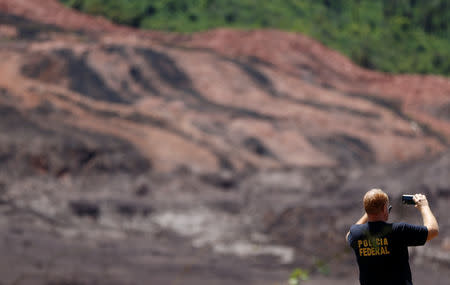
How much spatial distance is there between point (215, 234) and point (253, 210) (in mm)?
2168

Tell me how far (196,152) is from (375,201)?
2106 centimetres

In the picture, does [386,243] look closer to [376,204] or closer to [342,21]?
[376,204]

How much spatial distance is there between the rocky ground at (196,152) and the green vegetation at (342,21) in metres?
2.05

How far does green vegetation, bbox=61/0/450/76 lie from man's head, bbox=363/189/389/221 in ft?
117

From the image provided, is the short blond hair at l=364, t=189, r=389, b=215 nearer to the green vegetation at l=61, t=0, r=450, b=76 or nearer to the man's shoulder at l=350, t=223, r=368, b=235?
the man's shoulder at l=350, t=223, r=368, b=235

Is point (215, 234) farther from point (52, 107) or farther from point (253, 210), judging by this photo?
point (52, 107)

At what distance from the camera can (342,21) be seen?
42875mm

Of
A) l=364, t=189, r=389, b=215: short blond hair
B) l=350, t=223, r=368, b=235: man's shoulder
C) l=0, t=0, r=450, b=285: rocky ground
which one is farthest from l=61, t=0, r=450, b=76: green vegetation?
l=364, t=189, r=389, b=215: short blond hair

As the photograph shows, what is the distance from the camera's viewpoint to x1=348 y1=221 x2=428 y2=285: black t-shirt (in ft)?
9.95

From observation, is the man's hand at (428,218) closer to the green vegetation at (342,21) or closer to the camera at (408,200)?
the camera at (408,200)

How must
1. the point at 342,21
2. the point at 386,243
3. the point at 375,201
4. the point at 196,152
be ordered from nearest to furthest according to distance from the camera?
1. the point at 375,201
2. the point at 386,243
3. the point at 196,152
4. the point at 342,21

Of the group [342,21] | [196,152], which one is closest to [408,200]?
[196,152]

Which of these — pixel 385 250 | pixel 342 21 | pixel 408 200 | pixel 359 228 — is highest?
pixel 342 21

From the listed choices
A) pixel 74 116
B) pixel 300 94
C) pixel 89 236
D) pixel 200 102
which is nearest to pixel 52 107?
pixel 74 116
